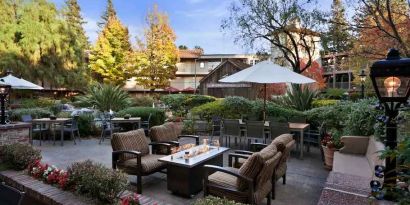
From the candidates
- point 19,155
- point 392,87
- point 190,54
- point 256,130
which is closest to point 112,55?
point 190,54

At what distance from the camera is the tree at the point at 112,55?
25.0 metres

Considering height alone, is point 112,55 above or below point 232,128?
above

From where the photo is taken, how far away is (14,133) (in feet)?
17.3

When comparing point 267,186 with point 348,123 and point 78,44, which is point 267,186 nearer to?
point 348,123

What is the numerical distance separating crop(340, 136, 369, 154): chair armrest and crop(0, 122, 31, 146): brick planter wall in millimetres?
6759

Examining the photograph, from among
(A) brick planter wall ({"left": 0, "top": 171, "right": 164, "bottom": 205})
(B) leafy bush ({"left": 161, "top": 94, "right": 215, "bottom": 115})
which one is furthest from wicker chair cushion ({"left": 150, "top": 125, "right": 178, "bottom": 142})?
(B) leafy bush ({"left": 161, "top": 94, "right": 215, "bottom": 115})

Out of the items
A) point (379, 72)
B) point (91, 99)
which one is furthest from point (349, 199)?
point (91, 99)

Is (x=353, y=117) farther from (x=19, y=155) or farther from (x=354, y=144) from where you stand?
(x=19, y=155)

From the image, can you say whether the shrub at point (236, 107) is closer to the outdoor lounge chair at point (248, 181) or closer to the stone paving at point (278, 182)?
the stone paving at point (278, 182)

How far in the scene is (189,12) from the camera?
71.4ft

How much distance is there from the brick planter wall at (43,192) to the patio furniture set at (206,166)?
1.07 metres

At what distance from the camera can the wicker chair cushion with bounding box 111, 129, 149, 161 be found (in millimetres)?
4738

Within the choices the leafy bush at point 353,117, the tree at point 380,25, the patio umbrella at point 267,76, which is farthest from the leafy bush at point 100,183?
the tree at point 380,25

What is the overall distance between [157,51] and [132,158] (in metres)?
19.4
